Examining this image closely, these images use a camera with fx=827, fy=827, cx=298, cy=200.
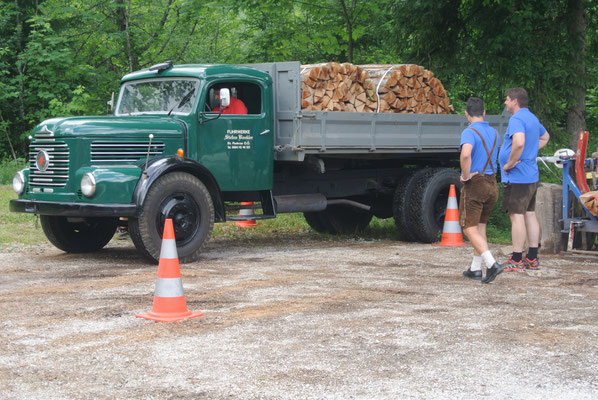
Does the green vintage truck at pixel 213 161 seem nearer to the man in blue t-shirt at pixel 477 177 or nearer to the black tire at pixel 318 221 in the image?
the black tire at pixel 318 221

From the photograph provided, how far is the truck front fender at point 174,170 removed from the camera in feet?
30.3

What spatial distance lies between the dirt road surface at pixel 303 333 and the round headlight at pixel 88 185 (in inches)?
34.2

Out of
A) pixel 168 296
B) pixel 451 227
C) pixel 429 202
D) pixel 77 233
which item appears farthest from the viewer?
pixel 429 202

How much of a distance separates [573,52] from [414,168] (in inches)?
161

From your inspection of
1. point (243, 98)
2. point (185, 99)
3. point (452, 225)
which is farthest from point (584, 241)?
point (185, 99)

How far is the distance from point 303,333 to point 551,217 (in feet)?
18.5

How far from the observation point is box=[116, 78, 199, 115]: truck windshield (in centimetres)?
1025

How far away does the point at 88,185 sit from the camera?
30.1ft

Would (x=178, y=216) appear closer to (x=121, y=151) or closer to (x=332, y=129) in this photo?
(x=121, y=151)

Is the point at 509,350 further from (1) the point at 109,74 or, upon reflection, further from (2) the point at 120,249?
(1) the point at 109,74

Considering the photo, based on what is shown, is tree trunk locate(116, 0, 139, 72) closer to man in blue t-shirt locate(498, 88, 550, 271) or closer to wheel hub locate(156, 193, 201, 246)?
wheel hub locate(156, 193, 201, 246)

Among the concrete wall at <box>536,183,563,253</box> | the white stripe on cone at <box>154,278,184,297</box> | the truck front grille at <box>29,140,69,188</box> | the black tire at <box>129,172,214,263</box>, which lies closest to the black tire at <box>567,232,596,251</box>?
the concrete wall at <box>536,183,563,253</box>

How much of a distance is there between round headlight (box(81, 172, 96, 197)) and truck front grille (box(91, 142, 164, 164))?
329 millimetres

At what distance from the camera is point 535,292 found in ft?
25.2
